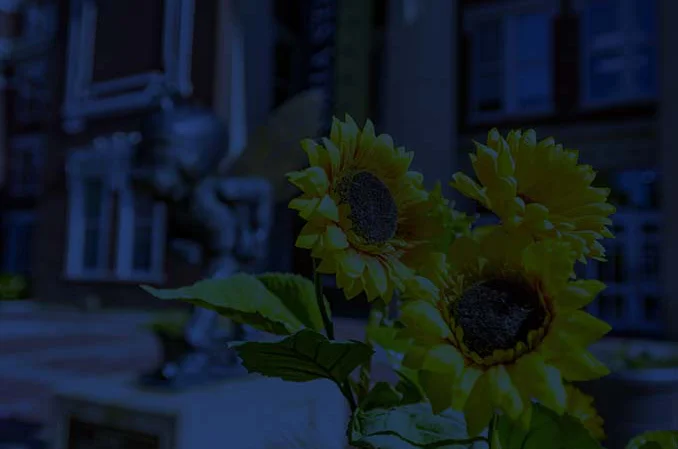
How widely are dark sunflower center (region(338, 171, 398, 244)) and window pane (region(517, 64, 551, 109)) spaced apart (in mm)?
9052

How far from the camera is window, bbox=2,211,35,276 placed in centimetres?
1357

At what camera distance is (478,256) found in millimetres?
397

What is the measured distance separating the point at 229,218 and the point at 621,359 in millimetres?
1270

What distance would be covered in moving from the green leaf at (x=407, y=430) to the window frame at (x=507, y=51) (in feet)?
29.3

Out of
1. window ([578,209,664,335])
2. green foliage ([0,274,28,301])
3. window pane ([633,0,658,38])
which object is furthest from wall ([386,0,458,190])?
green foliage ([0,274,28,301])

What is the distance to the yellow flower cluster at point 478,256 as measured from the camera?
317 mm

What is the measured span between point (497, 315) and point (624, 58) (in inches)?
365

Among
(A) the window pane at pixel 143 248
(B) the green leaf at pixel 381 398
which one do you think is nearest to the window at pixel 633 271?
(A) the window pane at pixel 143 248

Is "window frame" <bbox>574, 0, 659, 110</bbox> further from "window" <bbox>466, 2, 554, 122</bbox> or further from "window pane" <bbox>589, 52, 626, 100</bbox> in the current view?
"window" <bbox>466, 2, 554, 122</bbox>

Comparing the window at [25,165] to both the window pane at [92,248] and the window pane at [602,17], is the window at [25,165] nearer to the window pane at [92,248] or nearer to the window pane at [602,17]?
the window pane at [92,248]

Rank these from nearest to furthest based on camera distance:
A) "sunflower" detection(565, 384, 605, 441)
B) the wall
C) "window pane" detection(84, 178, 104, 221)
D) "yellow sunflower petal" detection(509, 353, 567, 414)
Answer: "yellow sunflower petal" detection(509, 353, 567, 414) → "sunflower" detection(565, 384, 605, 441) → the wall → "window pane" detection(84, 178, 104, 221)

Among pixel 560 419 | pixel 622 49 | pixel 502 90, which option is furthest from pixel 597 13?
pixel 560 419

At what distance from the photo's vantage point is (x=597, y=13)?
8633mm

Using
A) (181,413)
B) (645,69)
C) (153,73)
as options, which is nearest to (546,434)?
(181,413)
